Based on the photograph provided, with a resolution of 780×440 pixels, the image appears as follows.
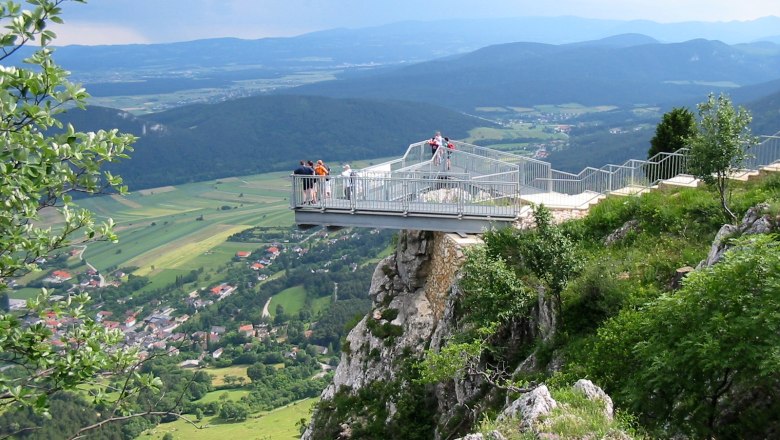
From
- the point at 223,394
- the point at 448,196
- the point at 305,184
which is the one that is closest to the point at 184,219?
the point at 223,394

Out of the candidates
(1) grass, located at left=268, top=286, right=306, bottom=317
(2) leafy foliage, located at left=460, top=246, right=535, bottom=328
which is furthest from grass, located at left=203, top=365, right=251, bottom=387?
(2) leafy foliage, located at left=460, top=246, right=535, bottom=328

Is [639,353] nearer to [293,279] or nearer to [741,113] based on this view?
[741,113]

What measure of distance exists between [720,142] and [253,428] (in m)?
47.3

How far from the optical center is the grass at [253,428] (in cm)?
5378

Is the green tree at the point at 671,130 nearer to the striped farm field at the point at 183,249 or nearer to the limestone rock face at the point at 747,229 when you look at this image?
the limestone rock face at the point at 747,229

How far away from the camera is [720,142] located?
15.6 m

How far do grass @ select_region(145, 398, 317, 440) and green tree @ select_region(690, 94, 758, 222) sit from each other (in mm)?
40155

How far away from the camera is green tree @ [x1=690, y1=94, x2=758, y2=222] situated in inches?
613

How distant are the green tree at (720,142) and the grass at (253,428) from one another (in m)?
40.2

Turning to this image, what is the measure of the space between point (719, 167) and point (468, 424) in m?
7.45

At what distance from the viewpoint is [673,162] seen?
24.1 m

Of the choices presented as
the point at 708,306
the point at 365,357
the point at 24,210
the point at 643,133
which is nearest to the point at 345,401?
the point at 365,357

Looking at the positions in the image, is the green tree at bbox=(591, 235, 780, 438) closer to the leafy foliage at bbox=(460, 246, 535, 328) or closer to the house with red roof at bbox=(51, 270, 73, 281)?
the leafy foliage at bbox=(460, 246, 535, 328)

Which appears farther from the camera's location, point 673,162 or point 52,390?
point 673,162
